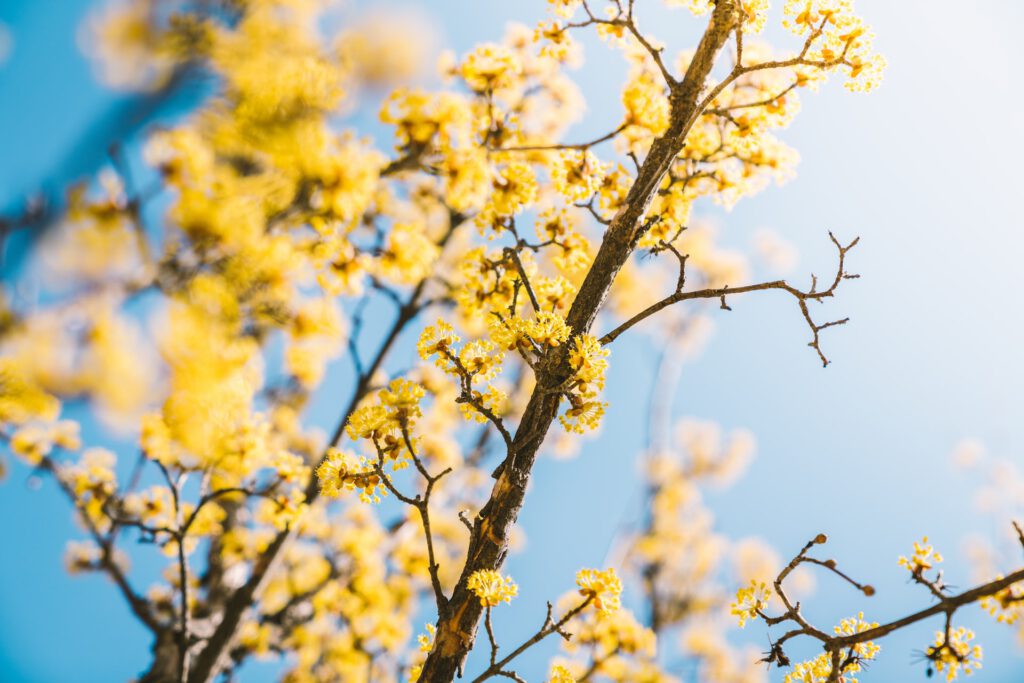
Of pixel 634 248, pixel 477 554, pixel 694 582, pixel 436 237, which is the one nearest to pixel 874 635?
pixel 477 554

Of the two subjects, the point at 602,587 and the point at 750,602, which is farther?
the point at 750,602

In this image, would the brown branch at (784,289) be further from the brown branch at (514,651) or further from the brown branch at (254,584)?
the brown branch at (254,584)

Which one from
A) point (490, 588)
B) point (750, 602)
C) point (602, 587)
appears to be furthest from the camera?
point (750, 602)

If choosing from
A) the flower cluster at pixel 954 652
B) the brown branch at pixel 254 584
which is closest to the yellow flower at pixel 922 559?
the flower cluster at pixel 954 652

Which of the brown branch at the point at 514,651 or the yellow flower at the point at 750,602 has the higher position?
the yellow flower at the point at 750,602

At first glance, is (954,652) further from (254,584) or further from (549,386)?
(254,584)

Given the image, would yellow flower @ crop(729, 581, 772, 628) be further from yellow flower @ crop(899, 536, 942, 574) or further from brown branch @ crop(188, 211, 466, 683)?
brown branch @ crop(188, 211, 466, 683)

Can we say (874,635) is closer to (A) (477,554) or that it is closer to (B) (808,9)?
(A) (477,554)

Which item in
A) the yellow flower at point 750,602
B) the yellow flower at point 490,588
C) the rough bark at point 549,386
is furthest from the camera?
the yellow flower at point 750,602

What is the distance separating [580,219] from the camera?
312cm

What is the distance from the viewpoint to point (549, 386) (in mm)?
2350

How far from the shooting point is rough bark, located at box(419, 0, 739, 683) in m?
2.25

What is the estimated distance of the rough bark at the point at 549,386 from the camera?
2.25m

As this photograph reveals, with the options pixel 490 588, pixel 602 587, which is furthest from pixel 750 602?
pixel 490 588
